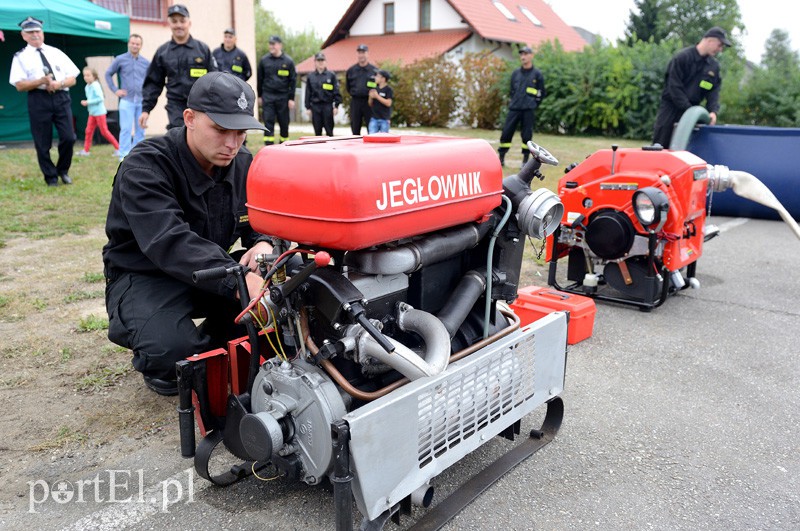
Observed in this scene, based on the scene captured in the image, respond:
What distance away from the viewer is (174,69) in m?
6.80

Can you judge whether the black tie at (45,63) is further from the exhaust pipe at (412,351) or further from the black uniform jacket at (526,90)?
the exhaust pipe at (412,351)

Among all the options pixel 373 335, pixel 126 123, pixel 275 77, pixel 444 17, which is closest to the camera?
pixel 373 335

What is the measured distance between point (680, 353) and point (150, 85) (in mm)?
5650

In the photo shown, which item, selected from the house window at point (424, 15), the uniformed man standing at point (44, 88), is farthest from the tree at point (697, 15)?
the uniformed man standing at point (44, 88)

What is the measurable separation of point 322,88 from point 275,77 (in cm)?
153

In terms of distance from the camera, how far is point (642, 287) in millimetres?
4668

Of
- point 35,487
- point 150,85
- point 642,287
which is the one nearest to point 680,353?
point 642,287

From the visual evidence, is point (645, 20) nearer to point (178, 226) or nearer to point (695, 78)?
point (695, 78)

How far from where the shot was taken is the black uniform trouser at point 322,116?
42.1 ft

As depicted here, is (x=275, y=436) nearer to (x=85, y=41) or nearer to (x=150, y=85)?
(x=150, y=85)

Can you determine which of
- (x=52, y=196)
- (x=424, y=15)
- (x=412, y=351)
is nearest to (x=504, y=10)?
(x=424, y=15)

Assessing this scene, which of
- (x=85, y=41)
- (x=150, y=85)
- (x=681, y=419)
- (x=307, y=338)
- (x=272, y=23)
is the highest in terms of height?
(x=272, y=23)

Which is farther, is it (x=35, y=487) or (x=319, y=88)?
(x=319, y=88)

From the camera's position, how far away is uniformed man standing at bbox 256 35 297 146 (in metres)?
11.2
